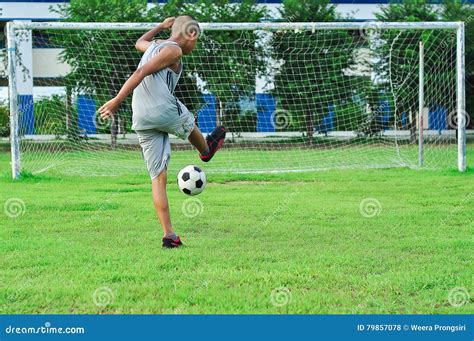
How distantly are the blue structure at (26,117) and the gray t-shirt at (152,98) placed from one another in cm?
785

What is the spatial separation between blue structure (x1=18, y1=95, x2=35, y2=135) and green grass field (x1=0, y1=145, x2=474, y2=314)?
3.62 m

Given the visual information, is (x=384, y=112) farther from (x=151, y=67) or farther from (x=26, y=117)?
(x=151, y=67)

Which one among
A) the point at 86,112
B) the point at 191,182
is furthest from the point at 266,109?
the point at 191,182

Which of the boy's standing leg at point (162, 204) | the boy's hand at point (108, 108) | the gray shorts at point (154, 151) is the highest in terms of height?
the boy's hand at point (108, 108)

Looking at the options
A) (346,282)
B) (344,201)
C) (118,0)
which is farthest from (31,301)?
(118,0)

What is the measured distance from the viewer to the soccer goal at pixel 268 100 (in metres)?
16.8

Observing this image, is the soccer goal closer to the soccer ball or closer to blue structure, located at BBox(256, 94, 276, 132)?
blue structure, located at BBox(256, 94, 276, 132)

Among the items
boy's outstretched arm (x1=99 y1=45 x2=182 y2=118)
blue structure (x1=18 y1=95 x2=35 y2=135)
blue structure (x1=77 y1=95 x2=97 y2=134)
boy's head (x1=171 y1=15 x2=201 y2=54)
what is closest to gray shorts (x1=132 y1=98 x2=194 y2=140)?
boy's outstretched arm (x1=99 y1=45 x2=182 y2=118)

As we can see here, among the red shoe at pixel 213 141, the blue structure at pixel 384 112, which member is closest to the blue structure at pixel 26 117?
the red shoe at pixel 213 141

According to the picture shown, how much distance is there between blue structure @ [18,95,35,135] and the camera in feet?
45.8

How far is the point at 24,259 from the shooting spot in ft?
18.3

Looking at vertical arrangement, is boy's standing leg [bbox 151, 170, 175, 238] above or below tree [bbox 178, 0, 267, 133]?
A: below

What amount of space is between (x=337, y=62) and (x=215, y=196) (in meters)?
10.2

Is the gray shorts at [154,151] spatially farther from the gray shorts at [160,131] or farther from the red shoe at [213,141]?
the red shoe at [213,141]
